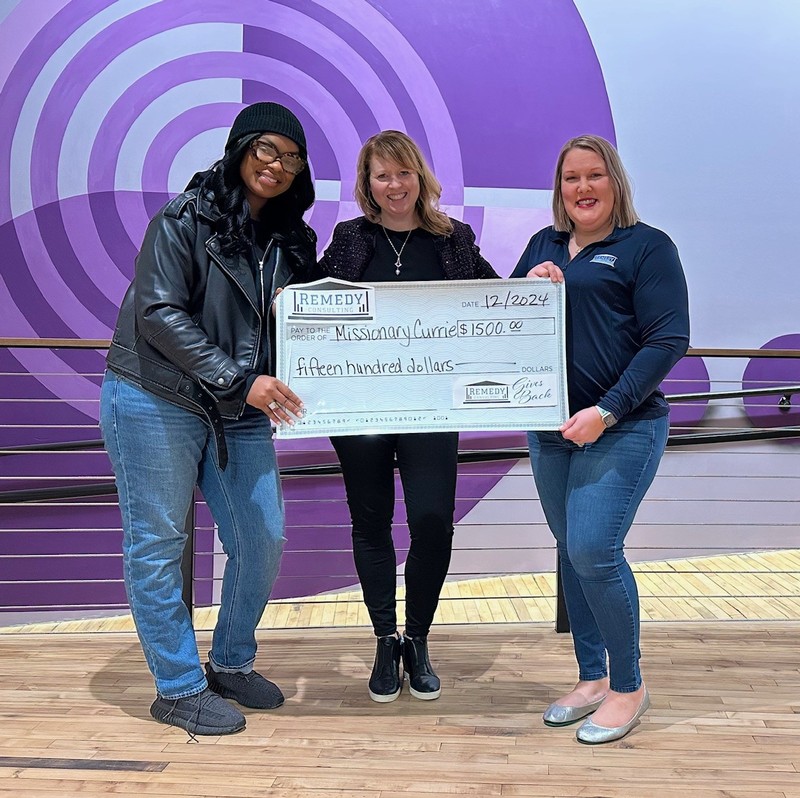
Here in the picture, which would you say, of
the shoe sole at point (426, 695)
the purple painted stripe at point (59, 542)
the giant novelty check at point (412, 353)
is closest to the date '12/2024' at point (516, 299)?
the giant novelty check at point (412, 353)

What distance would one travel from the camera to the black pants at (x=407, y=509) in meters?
2.00

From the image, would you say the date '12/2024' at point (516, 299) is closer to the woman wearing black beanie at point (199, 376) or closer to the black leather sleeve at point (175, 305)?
the woman wearing black beanie at point (199, 376)

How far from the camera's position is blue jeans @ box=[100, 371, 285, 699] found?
183 centimetres

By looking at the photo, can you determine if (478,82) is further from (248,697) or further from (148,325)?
(248,697)

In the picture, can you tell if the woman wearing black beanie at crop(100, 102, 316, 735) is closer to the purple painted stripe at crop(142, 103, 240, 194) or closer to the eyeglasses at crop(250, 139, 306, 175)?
the eyeglasses at crop(250, 139, 306, 175)

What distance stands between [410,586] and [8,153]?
2.80 meters

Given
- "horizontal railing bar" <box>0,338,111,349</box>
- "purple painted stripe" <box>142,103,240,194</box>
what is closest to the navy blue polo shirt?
"horizontal railing bar" <box>0,338,111,349</box>

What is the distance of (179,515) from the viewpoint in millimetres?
1892

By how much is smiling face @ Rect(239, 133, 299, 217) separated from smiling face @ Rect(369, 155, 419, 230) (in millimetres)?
201

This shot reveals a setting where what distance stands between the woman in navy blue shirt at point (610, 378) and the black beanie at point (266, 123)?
0.59 meters

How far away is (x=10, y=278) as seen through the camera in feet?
12.0

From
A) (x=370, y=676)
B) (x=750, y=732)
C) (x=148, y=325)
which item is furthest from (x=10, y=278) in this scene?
(x=750, y=732)

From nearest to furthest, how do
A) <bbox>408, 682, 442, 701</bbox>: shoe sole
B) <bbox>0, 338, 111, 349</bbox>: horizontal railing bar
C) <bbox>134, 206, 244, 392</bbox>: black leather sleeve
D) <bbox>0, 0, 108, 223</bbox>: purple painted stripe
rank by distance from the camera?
<bbox>134, 206, 244, 392</bbox>: black leather sleeve, <bbox>408, 682, 442, 701</bbox>: shoe sole, <bbox>0, 338, 111, 349</bbox>: horizontal railing bar, <bbox>0, 0, 108, 223</bbox>: purple painted stripe

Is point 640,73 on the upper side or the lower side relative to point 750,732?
upper
